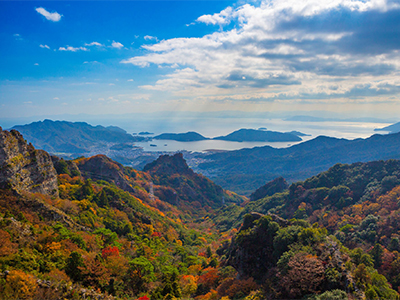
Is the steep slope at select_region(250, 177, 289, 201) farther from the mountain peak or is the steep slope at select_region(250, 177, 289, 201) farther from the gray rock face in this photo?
the gray rock face

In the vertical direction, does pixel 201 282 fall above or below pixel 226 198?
above

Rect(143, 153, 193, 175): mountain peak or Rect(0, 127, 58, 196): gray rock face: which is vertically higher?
Rect(0, 127, 58, 196): gray rock face

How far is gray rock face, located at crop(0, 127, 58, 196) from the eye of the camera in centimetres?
2845

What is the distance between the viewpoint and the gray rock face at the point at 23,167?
2845 centimetres

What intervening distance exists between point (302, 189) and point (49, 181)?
260 ft

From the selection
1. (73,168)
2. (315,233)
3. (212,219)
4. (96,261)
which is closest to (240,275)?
(315,233)

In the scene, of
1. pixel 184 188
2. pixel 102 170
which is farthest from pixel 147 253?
pixel 184 188

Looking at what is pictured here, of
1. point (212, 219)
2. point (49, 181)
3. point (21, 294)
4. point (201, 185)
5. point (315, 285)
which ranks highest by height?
point (49, 181)

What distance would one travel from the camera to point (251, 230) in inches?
1196

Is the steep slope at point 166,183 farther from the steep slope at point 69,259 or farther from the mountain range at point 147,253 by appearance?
the steep slope at point 69,259

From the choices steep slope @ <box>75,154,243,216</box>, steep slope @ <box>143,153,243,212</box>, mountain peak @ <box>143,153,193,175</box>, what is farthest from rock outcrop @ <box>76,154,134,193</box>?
mountain peak @ <box>143,153,193,175</box>

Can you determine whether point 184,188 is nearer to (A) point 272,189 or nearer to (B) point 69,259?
(A) point 272,189

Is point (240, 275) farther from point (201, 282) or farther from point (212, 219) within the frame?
point (212, 219)

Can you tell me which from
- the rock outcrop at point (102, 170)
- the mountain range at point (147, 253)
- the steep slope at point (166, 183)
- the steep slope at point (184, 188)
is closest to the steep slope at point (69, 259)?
the mountain range at point (147, 253)
